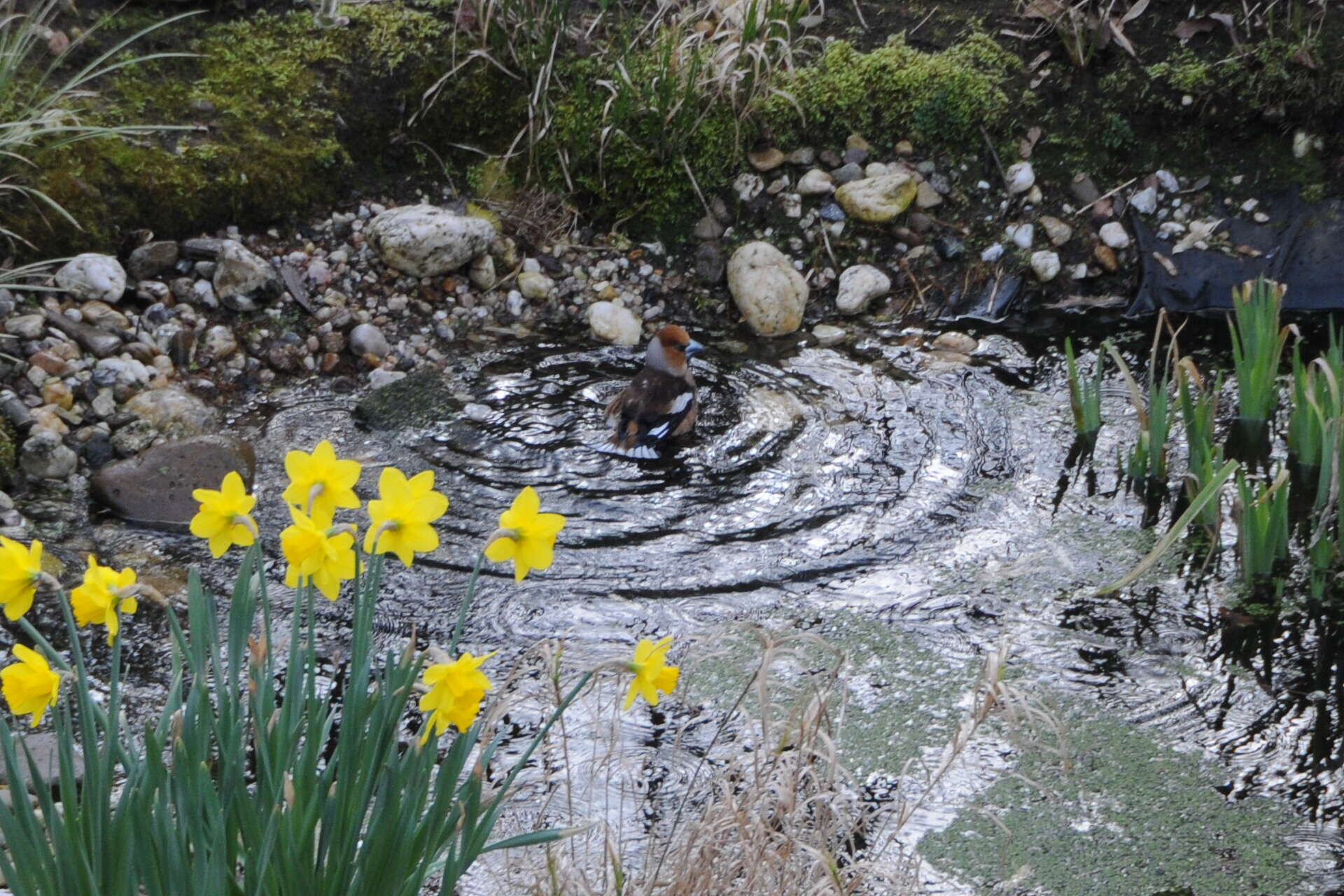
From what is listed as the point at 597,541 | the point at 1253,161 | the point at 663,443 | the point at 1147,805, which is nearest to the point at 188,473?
the point at 597,541

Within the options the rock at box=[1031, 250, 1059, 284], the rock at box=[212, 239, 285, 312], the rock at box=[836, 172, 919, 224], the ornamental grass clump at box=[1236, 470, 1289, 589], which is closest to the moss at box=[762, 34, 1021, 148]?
the rock at box=[836, 172, 919, 224]

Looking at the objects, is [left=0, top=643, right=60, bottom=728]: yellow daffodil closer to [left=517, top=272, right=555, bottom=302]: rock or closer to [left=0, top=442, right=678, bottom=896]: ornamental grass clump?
[left=0, top=442, right=678, bottom=896]: ornamental grass clump

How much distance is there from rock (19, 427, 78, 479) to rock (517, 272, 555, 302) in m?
2.02

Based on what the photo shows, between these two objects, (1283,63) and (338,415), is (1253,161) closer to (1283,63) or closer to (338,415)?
(1283,63)

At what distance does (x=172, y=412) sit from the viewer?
4.29 metres

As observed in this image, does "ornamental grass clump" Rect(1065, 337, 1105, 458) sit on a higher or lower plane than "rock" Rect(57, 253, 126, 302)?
lower

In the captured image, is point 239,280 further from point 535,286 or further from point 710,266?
point 710,266

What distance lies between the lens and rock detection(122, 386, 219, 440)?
4258 millimetres

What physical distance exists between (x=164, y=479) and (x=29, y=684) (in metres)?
2.56

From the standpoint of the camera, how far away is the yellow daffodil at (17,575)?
1508 mm

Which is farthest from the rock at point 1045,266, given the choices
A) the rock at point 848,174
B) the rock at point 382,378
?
the rock at point 382,378

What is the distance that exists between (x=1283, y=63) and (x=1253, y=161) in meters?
0.45

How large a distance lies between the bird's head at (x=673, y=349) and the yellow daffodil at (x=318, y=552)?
10.7ft

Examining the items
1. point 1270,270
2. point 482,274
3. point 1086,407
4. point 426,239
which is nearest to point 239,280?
point 426,239
